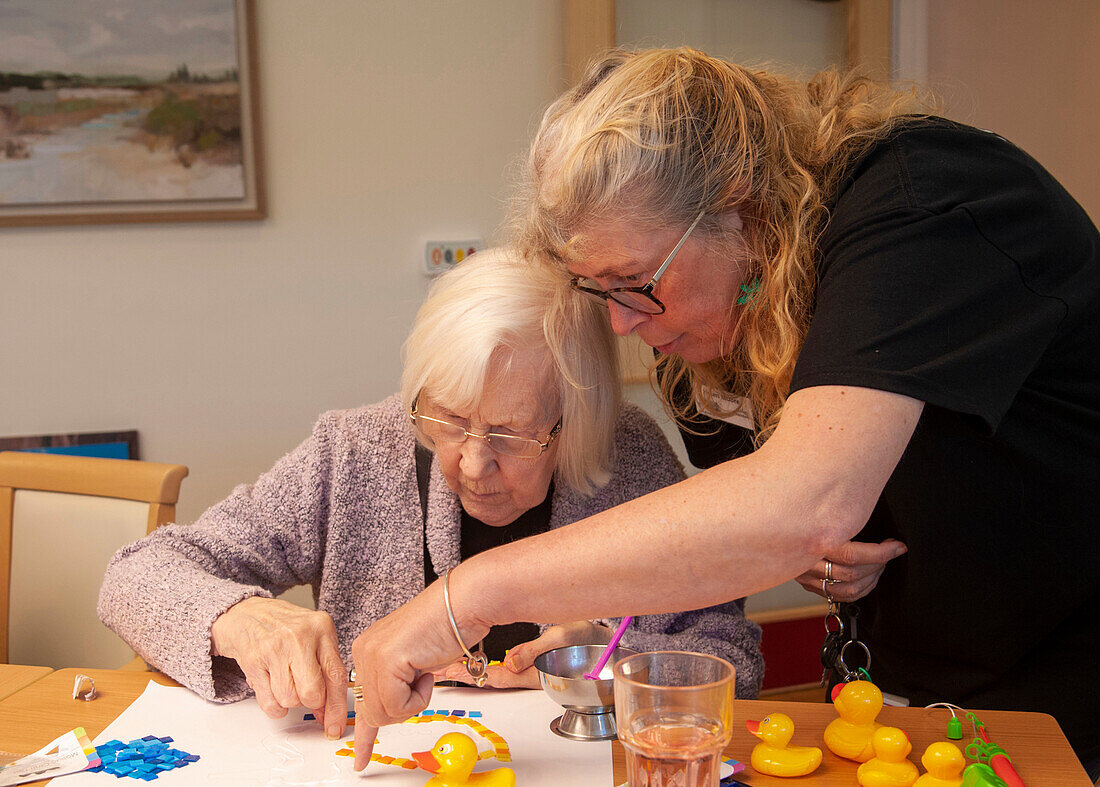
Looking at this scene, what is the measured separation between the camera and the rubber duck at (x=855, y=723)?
1.02 meters

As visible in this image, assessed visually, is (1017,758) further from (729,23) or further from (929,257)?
(729,23)

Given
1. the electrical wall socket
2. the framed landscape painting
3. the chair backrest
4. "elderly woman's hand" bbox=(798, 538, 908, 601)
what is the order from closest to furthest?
"elderly woman's hand" bbox=(798, 538, 908, 601) → the chair backrest → the framed landscape painting → the electrical wall socket

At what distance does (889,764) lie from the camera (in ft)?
3.23

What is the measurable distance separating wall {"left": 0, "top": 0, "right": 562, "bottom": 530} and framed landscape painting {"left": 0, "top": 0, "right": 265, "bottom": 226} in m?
0.07

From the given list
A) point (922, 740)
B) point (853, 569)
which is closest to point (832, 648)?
point (853, 569)

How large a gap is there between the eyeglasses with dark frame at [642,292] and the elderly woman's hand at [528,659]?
0.45 metres

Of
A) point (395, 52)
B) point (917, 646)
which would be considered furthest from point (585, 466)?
point (395, 52)

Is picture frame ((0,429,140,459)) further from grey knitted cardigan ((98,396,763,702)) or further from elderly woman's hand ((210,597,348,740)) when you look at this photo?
elderly woman's hand ((210,597,348,740))

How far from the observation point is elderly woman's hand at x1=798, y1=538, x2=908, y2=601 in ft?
3.96

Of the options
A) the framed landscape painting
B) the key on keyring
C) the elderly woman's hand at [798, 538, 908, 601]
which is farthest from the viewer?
the framed landscape painting

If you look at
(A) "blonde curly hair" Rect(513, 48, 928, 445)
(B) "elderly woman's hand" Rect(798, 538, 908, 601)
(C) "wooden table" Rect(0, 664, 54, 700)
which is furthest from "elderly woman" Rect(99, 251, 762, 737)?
(A) "blonde curly hair" Rect(513, 48, 928, 445)

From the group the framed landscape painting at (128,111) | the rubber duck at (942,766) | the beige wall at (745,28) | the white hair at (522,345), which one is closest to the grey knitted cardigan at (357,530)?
the white hair at (522,345)

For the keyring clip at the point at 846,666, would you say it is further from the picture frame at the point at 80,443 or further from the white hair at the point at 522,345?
the picture frame at the point at 80,443

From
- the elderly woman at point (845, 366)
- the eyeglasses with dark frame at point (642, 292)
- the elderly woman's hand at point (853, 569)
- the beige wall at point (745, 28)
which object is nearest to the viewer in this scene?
the elderly woman at point (845, 366)
